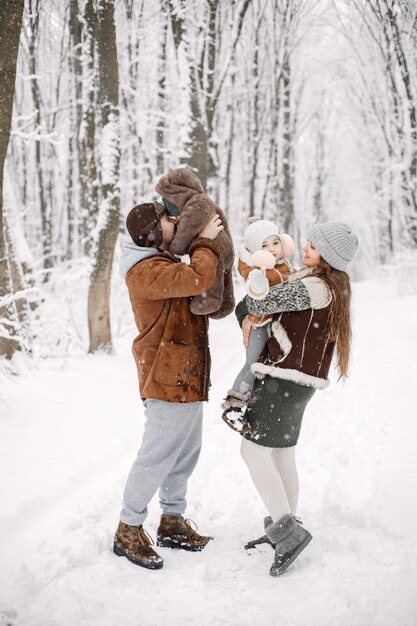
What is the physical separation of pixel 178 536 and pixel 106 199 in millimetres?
A: 6009

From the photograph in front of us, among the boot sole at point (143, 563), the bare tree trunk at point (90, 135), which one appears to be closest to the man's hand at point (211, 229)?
the boot sole at point (143, 563)

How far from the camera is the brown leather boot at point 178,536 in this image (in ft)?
10.3

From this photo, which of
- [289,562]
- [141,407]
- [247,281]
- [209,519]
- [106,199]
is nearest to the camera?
[289,562]

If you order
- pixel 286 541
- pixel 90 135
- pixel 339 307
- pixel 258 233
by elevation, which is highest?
pixel 90 135

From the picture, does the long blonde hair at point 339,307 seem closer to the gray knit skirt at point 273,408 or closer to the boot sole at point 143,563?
the gray knit skirt at point 273,408

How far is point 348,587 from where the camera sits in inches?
103

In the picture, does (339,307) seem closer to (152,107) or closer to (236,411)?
(236,411)

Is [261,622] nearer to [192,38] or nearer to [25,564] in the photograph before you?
[25,564]

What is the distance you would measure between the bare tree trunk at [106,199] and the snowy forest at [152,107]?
2 centimetres

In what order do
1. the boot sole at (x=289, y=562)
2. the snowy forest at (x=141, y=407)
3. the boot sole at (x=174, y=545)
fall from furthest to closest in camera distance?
the boot sole at (x=174, y=545)
the boot sole at (x=289, y=562)
the snowy forest at (x=141, y=407)

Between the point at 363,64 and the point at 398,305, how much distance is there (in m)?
8.15

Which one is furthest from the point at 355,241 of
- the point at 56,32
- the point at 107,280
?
the point at 56,32

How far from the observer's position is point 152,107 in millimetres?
17328

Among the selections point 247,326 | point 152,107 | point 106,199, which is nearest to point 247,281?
point 247,326
